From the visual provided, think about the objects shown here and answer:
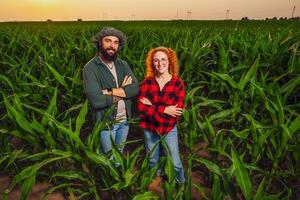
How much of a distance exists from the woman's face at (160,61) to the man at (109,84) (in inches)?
10.7

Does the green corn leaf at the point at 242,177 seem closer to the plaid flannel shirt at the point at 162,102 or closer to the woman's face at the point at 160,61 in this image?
the plaid flannel shirt at the point at 162,102

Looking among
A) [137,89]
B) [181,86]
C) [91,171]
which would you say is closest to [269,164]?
→ [181,86]

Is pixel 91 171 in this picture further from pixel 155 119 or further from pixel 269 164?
pixel 269 164

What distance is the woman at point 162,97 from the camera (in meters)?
2.16

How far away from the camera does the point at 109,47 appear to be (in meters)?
2.28

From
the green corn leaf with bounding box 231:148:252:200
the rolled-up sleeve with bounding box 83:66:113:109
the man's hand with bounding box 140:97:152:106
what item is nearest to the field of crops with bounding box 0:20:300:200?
the green corn leaf with bounding box 231:148:252:200

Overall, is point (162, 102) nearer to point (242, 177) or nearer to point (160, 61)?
point (160, 61)

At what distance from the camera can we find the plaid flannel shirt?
217 cm

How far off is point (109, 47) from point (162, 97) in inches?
19.9

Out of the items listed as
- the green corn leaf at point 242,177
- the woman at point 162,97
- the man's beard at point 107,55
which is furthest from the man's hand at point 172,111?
the green corn leaf at point 242,177

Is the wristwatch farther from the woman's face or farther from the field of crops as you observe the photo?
the woman's face

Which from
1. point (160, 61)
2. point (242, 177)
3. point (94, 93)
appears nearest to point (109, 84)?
point (94, 93)

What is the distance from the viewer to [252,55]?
3.29 metres

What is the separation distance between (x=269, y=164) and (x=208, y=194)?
1.86 ft
